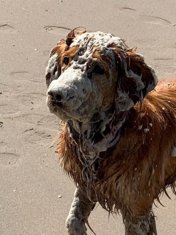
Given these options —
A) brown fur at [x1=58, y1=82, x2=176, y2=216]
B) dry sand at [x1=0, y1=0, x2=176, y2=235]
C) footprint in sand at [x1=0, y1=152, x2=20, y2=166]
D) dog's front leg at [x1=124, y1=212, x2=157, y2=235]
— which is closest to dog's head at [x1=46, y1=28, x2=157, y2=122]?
brown fur at [x1=58, y1=82, x2=176, y2=216]

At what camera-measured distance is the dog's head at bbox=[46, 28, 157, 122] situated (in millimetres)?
3953

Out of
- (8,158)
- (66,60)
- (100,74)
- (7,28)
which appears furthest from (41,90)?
A: (100,74)

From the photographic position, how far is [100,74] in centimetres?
403

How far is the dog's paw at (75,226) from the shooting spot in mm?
4773

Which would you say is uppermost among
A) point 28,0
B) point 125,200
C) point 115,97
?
point 115,97

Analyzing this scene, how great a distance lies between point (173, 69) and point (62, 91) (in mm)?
3412

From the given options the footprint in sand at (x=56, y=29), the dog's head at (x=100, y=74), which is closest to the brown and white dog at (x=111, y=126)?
the dog's head at (x=100, y=74)

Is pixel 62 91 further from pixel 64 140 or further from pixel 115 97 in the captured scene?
pixel 64 140

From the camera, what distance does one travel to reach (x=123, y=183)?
442cm

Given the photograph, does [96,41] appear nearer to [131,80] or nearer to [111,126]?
[131,80]

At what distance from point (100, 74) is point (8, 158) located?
1819 millimetres

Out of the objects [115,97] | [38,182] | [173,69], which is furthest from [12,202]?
[173,69]

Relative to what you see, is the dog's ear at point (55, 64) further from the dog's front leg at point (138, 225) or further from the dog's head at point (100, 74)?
the dog's front leg at point (138, 225)

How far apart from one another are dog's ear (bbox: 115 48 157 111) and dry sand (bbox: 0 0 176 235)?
1339 mm
